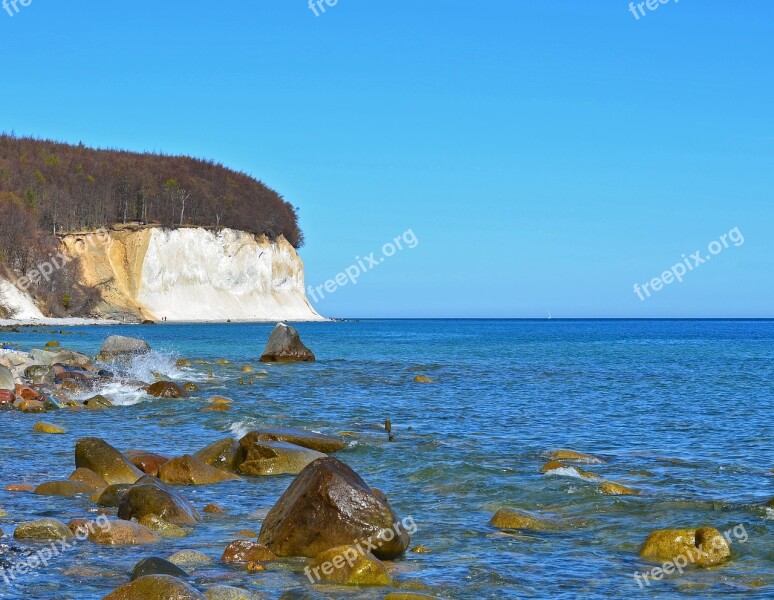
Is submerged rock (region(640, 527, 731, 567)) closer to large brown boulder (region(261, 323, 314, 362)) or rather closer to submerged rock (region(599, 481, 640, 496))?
submerged rock (region(599, 481, 640, 496))

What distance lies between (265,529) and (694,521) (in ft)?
17.7

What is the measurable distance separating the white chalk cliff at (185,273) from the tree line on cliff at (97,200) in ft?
10.6

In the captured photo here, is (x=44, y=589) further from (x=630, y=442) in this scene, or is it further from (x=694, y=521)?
(x=630, y=442)

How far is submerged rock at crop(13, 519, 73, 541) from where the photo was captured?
9172 mm

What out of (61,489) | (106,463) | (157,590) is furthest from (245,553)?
(106,463)

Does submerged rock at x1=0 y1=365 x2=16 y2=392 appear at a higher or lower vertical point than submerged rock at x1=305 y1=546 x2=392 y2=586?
higher

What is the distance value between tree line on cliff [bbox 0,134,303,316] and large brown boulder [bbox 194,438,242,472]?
77352mm

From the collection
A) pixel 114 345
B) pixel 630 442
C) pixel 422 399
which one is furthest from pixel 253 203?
pixel 630 442

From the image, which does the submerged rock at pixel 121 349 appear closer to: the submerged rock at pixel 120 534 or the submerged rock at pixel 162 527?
the submerged rock at pixel 162 527

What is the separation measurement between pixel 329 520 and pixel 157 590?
253 cm

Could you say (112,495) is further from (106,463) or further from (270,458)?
(270,458)

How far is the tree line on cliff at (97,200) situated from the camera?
3679 inches

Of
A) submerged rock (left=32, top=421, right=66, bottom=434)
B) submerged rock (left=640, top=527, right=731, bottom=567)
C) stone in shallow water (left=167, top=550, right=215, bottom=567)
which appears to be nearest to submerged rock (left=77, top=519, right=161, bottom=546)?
stone in shallow water (left=167, top=550, right=215, bottom=567)

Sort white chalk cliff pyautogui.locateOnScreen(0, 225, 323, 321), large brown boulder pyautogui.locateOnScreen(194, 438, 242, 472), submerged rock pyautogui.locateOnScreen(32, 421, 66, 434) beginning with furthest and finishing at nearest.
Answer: white chalk cliff pyautogui.locateOnScreen(0, 225, 323, 321) < submerged rock pyautogui.locateOnScreen(32, 421, 66, 434) < large brown boulder pyautogui.locateOnScreen(194, 438, 242, 472)
